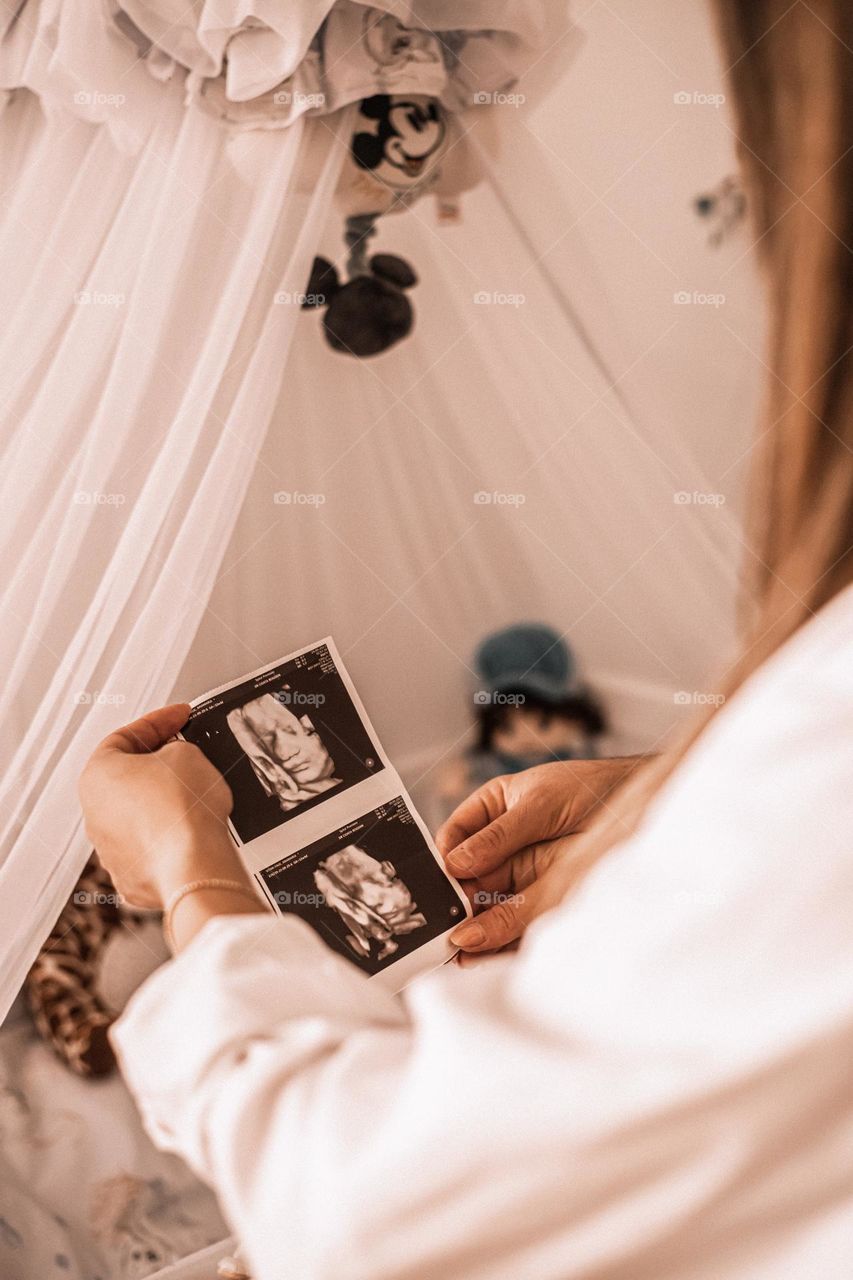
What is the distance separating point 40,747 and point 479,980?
70cm

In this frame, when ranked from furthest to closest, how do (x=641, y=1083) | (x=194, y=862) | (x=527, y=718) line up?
(x=527, y=718) < (x=194, y=862) < (x=641, y=1083)

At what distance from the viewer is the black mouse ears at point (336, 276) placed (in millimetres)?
1050

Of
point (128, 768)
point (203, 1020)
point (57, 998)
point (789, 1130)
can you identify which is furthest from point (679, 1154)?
point (57, 998)

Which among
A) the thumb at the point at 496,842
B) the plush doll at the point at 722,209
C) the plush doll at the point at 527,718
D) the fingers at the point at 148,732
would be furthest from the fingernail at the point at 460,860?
the plush doll at the point at 722,209

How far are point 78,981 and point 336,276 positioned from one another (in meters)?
0.84

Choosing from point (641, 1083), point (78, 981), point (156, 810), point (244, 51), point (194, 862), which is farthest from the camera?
point (78, 981)

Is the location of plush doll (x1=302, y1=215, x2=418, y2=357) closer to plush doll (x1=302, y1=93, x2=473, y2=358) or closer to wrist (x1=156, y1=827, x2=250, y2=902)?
plush doll (x1=302, y1=93, x2=473, y2=358)

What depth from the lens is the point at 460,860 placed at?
1030 millimetres

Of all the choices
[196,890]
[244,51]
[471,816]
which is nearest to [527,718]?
[471,816]

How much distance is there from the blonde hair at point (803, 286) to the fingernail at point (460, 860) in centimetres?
48

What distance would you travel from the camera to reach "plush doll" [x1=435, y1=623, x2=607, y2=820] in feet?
4.00

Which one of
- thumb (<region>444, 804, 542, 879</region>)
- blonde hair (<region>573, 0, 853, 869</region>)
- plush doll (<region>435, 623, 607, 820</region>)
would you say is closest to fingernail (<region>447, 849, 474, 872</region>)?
thumb (<region>444, 804, 542, 879</region>)

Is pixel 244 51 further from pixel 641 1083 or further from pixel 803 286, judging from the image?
pixel 641 1083

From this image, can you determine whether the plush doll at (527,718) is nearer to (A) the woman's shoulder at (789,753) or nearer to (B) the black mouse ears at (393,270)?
(B) the black mouse ears at (393,270)
